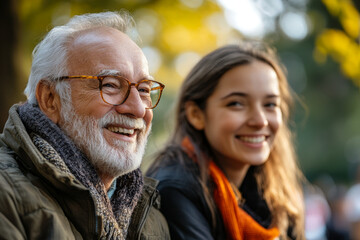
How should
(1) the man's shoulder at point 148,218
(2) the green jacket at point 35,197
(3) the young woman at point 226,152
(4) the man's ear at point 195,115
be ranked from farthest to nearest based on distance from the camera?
1. (4) the man's ear at point 195,115
2. (3) the young woman at point 226,152
3. (1) the man's shoulder at point 148,218
4. (2) the green jacket at point 35,197

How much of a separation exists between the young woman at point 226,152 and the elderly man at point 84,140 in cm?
39

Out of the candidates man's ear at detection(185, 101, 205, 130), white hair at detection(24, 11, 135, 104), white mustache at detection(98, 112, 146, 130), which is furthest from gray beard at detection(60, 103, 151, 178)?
man's ear at detection(185, 101, 205, 130)

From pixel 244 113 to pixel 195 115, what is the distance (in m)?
0.42

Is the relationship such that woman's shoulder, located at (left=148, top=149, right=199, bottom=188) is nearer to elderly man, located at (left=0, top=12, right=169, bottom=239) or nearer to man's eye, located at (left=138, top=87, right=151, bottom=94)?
elderly man, located at (left=0, top=12, right=169, bottom=239)

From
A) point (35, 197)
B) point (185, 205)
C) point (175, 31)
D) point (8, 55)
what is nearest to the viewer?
point (35, 197)

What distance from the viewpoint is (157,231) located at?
2.58 meters

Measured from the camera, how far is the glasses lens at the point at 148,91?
2.49m

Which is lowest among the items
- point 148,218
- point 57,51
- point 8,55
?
point 148,218

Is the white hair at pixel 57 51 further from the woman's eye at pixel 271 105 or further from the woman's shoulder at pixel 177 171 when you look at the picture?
the woman's eye at pixel 271 105

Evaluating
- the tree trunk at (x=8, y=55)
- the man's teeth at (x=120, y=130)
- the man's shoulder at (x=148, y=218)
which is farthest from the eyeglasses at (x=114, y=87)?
the tree trunk at (x=8, y=55)

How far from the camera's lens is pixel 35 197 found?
191 cm

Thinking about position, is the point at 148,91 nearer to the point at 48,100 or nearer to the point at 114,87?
the point at 114,87

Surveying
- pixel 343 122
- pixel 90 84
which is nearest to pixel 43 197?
pixel 90 84

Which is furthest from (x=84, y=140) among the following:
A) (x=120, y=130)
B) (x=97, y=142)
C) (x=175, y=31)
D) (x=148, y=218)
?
(x=175, y=31)
